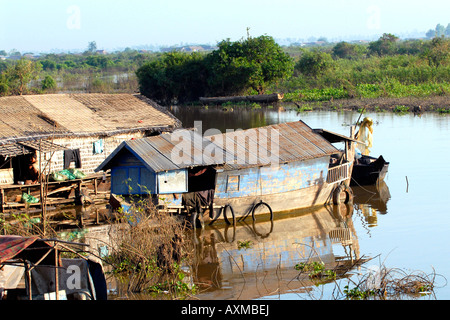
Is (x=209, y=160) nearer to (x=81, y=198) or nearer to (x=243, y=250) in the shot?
(x=243, y=250)

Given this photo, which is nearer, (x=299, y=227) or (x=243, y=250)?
(x=243, y=250)

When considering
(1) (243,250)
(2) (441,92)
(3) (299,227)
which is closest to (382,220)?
(3) (299,227)

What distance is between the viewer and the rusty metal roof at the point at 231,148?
548 inches

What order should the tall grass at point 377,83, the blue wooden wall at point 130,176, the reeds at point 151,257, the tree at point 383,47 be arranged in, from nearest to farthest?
1. the reeds at point 151,257
2. the blue wooden wall at point 130,176
3. the tall grass at point 377,83
4. the tree at point 383,47

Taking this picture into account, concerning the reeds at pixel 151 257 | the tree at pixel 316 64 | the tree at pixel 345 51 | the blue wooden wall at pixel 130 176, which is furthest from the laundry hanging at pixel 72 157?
the tree at pixel 345 51

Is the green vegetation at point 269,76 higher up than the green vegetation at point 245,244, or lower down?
higher up

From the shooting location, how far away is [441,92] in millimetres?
34344

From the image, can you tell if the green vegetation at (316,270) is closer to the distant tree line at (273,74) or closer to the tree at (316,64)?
the distant tree line at (273,74)

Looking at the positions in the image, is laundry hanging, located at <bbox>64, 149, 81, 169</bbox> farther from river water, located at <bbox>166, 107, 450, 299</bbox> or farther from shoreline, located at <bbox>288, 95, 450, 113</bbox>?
shoreline, located at <bbox>288, 95, 450, 113</bbox>

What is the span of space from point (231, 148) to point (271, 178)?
4.01 ft

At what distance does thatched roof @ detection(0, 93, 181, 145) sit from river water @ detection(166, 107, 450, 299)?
555 cm

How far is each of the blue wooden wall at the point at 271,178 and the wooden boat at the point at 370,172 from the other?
2944 millimetres

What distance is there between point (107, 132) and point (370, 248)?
8598 mm
